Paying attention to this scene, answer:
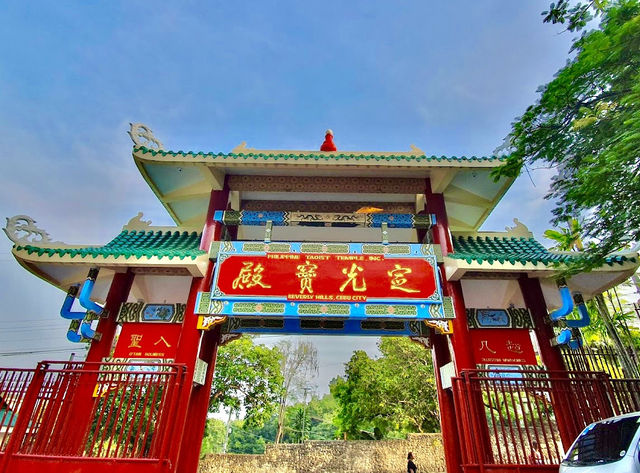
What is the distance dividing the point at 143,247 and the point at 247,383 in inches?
491

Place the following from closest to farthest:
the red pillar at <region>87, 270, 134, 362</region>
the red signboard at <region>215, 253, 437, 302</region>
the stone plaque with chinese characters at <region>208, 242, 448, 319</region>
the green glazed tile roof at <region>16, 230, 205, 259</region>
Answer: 1. the stone plaque with chinese characters at <region>208, 242, 448, 319</region>
2. the red signboard at <region>215, 253, 437, 302</region>
3. the green glazed tile roof at <region>16, 230, 205, 259</region>
4. the red pillar at <region>87, 270, 134, 362</region>

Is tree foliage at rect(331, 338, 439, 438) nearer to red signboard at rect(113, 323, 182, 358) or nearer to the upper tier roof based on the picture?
the upper tier roof

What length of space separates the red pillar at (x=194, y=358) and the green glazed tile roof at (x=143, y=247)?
0.59 meters

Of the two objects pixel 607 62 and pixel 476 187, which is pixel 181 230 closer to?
pixel 476 187

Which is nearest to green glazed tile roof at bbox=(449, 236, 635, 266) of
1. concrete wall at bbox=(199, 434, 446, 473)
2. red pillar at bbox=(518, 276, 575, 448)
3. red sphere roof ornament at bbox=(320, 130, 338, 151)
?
red pillar at bbox=(518, 276, 575, 448)

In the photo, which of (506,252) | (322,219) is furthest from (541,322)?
(322,219)

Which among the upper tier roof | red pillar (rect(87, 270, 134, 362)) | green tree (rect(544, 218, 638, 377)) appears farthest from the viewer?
green tree (rect(544, 218, 638, 377))

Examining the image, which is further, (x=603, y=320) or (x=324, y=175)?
(x=603, y=320)

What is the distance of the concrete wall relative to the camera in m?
17.4

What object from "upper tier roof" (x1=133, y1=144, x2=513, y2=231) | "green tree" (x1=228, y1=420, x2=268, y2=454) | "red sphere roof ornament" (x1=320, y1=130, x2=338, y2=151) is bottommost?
"green tree" (x1=228, y1=420, x2=268, y2=454)

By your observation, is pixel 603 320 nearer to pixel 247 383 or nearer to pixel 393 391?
pixel 393 391

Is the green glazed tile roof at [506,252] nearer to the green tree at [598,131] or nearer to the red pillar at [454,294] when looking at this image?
the red pillar at [454,294]

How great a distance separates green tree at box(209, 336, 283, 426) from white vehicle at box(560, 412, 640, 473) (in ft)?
50.6

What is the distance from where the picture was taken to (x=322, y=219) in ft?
27.4
